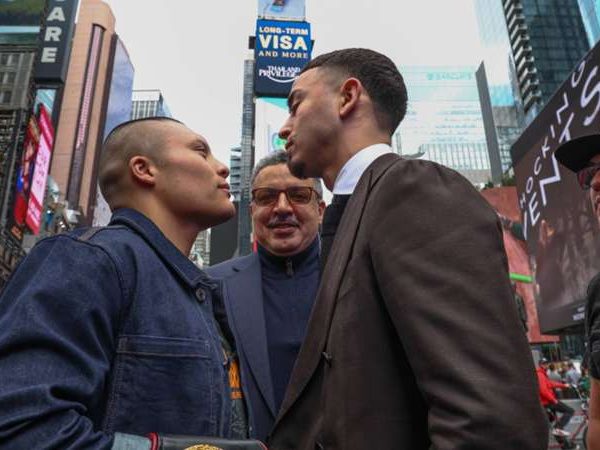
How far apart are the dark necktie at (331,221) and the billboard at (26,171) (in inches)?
1239

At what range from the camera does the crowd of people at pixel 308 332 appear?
1.16 metres

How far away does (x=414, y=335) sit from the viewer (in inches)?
49.7

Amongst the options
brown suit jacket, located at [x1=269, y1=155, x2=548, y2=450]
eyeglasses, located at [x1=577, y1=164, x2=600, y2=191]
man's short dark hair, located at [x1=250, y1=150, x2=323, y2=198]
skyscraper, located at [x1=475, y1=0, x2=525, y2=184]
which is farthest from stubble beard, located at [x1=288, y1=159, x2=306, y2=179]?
skyscraper, located at [x1=475, y1=0, x2=525, y2=184]

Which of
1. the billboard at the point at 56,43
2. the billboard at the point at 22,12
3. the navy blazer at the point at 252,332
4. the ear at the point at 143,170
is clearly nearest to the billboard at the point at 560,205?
the navy blazer at the point at 252,332

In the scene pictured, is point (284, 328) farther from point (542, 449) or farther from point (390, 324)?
point (542, 449)

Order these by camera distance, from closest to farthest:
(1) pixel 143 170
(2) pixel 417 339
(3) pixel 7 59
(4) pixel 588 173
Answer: (2) pixel 417 339 < (1) pixel 143 170 < (4) pixel 588 173 < (3) pixel 7 59

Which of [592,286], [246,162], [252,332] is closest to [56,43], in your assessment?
[252,332]

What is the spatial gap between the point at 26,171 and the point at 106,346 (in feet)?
111

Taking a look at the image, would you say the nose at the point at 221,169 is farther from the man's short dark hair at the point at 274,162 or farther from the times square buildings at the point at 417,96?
the times square buildings at the point at 417,96

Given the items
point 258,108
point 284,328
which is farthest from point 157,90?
point 284,328

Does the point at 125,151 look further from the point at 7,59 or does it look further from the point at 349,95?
the point at 7,59

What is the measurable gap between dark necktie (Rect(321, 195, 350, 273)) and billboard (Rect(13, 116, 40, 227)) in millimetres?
31471

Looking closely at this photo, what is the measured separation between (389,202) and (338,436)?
662 millimetres

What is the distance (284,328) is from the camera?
286 cm
